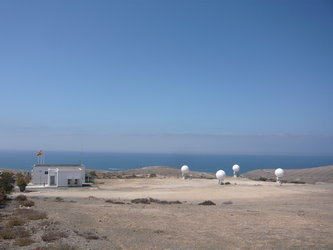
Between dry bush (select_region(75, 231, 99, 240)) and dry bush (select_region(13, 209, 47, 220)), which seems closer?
dry bush (select_region(75, 231, 99, 240))

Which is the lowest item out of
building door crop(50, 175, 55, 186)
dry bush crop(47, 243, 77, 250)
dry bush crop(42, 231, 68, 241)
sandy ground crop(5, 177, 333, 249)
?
sandy ground crop(5, 177, 333, 249)

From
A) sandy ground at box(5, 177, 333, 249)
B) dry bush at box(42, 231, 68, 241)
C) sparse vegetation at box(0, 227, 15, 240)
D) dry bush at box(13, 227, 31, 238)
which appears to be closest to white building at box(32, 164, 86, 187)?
sandy ground at box(5, 177, 333, 249)

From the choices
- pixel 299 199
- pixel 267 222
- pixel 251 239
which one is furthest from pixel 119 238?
pixel 299 199

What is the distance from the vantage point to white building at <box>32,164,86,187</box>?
39500 millimetres

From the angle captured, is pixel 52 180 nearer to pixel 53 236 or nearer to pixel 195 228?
pixel 195 228

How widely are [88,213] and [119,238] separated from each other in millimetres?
6074

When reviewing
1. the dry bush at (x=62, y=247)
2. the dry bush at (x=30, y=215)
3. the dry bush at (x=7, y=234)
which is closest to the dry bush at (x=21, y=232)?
the dry bush at (x=7, y=234)

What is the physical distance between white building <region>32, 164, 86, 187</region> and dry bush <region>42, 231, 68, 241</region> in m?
27.7

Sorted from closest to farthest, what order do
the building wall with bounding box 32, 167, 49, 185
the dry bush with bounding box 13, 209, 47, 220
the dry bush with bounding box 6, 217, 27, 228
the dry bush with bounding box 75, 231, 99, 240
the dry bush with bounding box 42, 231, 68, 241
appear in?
the dry bush with bounding box 42, 231, 68, 241
the dry bush with bounding box 75, 231, 99, 240
the dry bush with bounding box 6, 217, 27, 228
the dry bush with bounding box 13, 209, 47, 220
the building wall with bounding box 32, 167, 49, 185

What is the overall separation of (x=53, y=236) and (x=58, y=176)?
28386 mm

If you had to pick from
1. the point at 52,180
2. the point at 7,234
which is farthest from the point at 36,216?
the point at 52,180

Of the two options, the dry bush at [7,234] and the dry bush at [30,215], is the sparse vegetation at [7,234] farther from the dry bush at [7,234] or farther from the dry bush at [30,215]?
the dry bush at [30,215]

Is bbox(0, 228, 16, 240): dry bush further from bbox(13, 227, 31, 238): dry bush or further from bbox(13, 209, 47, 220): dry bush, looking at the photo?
bbox(13, 209, 47, 220): dry bush

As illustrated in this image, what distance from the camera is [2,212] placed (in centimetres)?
1770
